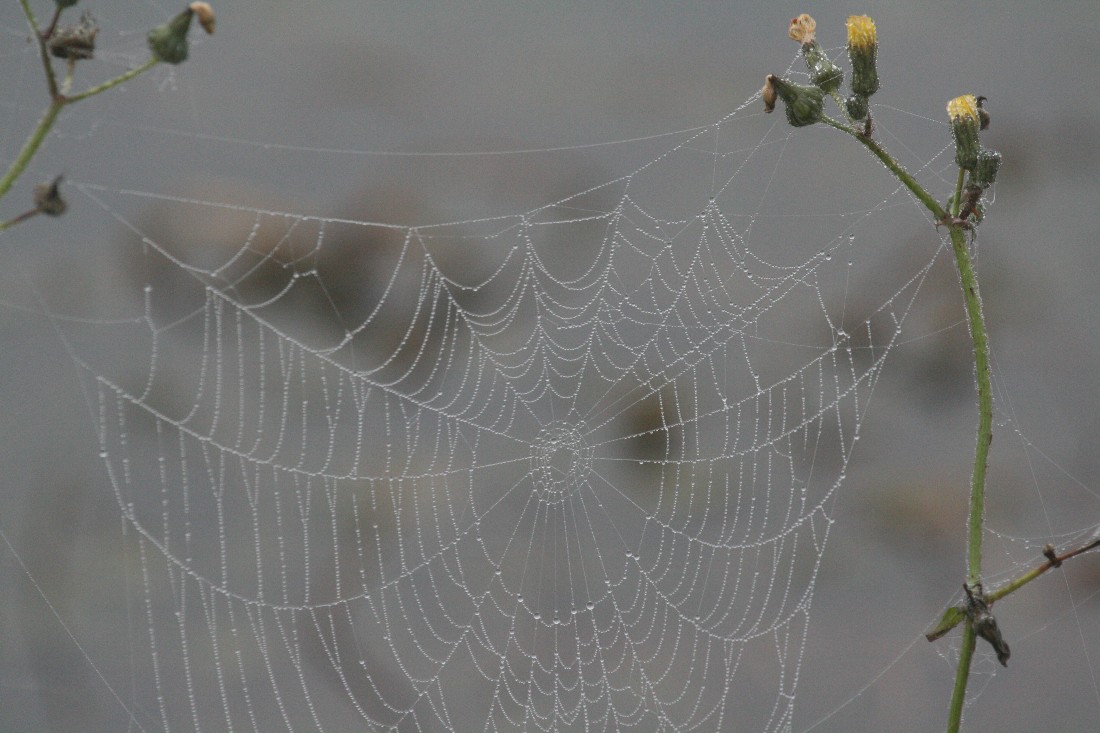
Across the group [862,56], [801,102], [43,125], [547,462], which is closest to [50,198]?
[43,125]

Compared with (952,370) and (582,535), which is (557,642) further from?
(952,370)

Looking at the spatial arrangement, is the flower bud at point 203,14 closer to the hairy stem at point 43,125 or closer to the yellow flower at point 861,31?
the hairy stem at point 43,125

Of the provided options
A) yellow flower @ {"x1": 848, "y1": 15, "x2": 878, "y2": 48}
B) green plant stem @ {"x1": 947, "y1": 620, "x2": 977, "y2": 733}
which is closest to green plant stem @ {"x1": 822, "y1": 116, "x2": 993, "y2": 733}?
green plant stem @ {"x1": 947, "y1": 620, "x2": 977, "y2": 733}

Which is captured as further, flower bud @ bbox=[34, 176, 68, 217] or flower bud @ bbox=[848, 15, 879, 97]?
flower bud @ bbox=[848, 15, 879, 97]

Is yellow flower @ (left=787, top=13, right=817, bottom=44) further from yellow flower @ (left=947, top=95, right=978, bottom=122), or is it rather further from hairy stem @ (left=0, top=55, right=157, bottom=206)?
hairy stem @ (left=0, top=55, right=157, bottom=206)

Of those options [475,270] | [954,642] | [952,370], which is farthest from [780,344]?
[954,642]
